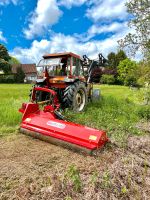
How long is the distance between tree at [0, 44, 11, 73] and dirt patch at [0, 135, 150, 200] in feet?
162

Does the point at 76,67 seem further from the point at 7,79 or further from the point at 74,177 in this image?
the point at 7,79

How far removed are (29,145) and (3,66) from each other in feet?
164

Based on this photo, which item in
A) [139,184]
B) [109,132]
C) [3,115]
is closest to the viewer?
[139,184]

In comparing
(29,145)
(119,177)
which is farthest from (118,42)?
(119,177)

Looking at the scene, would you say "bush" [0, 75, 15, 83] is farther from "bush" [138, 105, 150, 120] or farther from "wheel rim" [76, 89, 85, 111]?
"bush" [138, 105, 150, 120]

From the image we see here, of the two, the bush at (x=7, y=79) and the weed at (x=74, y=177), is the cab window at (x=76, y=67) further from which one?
the bush at (x=7, y=79)

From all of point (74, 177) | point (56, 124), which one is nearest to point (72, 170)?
point (74, 177)

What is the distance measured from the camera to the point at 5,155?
4.57m

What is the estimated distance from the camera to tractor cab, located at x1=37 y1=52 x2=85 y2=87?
9234mm

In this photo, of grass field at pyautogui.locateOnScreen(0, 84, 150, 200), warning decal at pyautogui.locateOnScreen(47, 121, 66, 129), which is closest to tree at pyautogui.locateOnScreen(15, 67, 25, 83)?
grass field at pyautogui.locateOnScreen(0, 84, 150, 200)

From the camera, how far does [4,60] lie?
5362 cm

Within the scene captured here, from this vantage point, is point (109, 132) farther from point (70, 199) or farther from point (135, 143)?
point (70, 199)

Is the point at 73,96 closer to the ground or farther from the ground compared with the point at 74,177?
farther from the ground

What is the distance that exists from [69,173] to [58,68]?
627 centimetres
